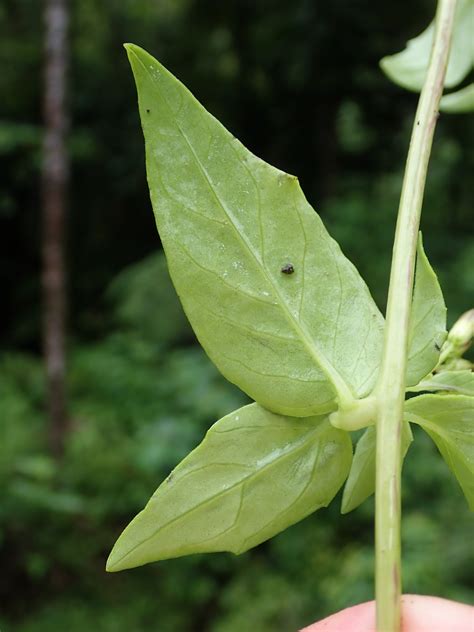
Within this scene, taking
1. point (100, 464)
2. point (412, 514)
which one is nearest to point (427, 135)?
point (412, 514)

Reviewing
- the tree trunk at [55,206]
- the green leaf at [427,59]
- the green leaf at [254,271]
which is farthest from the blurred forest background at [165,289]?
the green leaf at [254,271]

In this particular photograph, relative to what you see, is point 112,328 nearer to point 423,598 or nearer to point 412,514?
point 412,514

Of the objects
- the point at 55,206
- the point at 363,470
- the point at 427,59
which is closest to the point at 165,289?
the point at 55,206

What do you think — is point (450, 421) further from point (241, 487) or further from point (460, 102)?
point (460, 102)

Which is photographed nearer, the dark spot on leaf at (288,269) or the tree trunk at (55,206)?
the dark spot on leaf at (288,269)

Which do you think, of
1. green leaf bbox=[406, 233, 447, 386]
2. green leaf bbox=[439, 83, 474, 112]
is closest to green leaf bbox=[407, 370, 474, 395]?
green leaf bbox=[406, 233, 447, 386]

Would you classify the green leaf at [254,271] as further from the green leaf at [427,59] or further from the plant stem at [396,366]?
the green leaf at [427,59]


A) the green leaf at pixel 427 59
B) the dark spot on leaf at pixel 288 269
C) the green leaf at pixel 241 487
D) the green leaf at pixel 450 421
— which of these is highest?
the green leaf at pixel 427 59
